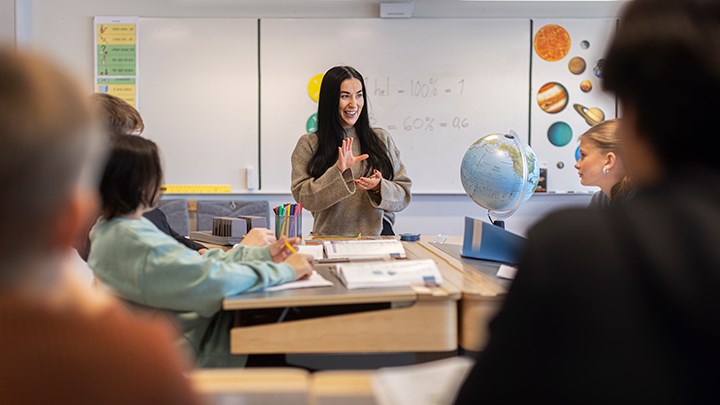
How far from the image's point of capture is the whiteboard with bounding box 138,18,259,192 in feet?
15.0

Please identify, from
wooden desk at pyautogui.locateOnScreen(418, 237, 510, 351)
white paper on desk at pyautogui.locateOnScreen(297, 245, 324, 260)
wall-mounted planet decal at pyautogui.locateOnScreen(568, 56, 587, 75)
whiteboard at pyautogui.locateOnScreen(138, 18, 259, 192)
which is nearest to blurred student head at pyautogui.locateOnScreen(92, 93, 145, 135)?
white paper on desk at pyautogui.locateOnScreen(297, 245, 324, 260)

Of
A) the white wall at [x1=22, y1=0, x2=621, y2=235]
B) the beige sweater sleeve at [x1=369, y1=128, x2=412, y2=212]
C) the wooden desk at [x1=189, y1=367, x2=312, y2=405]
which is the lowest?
the wooden desk at [x1=189, y1=367, x2=312, y2=405]

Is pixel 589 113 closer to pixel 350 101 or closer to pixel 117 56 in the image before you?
pixel 350 101

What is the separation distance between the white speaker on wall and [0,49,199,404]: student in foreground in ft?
13.7

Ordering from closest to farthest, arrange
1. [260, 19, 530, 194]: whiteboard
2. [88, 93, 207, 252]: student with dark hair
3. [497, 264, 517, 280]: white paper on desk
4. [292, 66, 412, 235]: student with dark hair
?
[497, 264, 517, 280]: white paper on desk < [88, 93, 207, 252]: student with dark hair < [292, 66, 412, 235]: student with dark hair < [260, 19, 530, 194]: whiteboard

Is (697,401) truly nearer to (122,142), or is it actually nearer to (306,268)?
(306,268)

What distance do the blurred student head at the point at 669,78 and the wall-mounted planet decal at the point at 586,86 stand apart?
4245mm

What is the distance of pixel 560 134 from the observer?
4.69 m

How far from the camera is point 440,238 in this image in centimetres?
271

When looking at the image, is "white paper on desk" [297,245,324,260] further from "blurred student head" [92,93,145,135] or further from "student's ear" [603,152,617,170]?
"student's ear" [603,152,617,170]

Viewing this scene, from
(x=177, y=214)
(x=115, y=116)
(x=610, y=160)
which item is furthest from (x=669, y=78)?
(x=177, y=214)

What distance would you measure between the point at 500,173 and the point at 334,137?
2.90 feet

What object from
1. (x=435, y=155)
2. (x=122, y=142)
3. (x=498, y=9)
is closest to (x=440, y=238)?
(x=122, y=142)

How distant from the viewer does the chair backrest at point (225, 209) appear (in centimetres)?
450
